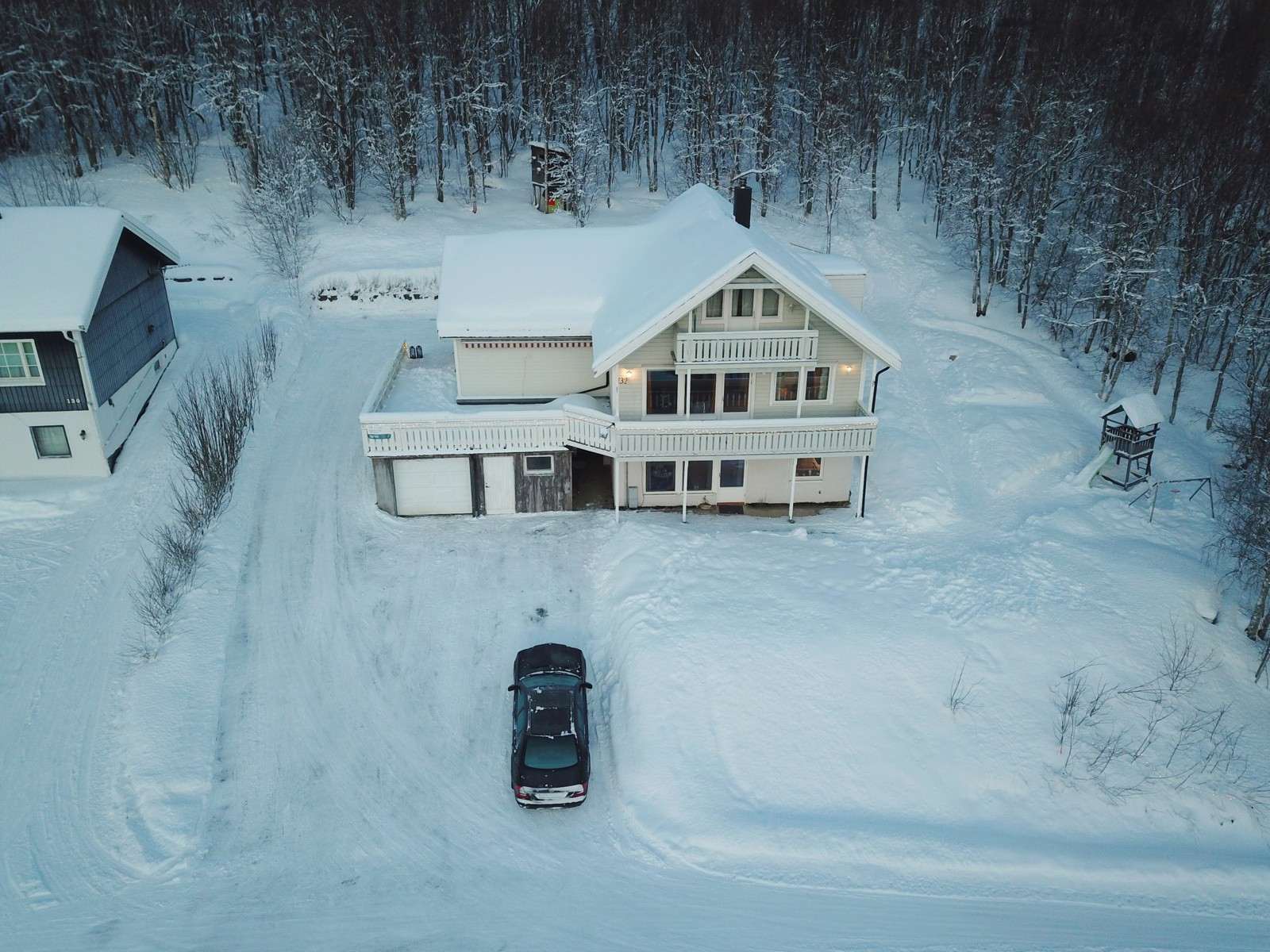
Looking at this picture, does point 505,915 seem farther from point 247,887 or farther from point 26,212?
point 26,212

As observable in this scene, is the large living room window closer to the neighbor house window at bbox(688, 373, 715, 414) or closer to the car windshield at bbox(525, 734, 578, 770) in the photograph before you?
the neighbor house window at bbox(688, 373, 715, 414)

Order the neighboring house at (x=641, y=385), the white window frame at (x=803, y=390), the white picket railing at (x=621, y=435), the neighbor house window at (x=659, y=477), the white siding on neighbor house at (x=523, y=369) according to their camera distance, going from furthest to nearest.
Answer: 1. the white siding on neighbor house at (x=523, y=369)
2. the neighbor house window at (x=659, y=477)
3. the white window frame at (x=803, y=390)
4. the white picket railing at (x=621, y=435)
5. the neighboring house at (x=641, y=385)

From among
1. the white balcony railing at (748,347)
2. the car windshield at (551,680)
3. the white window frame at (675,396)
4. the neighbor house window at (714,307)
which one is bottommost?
the car windshield at (551,680)

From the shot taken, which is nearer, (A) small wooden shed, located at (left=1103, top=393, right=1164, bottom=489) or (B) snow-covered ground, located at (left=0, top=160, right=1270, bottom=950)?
(B) snow-covered ground, located at (left=0, top=160, right=1270, bottom=950)

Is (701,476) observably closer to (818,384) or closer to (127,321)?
(818,384)

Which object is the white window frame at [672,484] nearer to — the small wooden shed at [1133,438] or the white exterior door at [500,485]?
the white exterior door at [500,485]

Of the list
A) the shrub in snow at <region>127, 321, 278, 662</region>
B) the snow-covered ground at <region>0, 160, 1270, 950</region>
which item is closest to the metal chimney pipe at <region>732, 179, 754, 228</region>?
the snow-covered ground at <region>0, 160, 1270, 950</region>

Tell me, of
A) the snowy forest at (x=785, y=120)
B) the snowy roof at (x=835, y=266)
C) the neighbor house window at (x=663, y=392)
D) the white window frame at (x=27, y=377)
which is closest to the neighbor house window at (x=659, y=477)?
the neighbor house window at (x=663, y=392)
